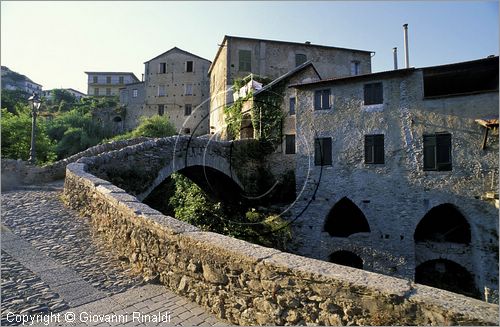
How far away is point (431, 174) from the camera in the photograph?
1289 centimetres

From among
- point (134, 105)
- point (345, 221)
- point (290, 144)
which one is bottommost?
point (345, 221)

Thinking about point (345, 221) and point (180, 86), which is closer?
point (345, 221)

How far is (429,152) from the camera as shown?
42.9 feet

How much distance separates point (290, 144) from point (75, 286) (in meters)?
14.6

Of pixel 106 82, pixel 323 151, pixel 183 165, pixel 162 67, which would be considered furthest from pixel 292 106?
pixel 106 82

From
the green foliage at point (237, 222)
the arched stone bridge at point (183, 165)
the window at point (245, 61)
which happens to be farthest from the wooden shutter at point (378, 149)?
the window at point (245, 61)

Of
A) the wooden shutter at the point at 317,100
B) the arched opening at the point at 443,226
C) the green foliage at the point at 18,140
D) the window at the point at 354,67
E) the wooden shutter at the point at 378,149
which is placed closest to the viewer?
the arched opening at the point at 443,226

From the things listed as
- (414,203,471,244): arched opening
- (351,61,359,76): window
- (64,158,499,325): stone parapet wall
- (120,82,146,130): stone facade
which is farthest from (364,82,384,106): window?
(120,82,146,130): stone facade

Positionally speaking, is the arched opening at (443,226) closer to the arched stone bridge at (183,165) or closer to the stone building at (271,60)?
the arched stone bridge at (183,165)

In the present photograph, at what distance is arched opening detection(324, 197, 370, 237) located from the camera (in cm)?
1570

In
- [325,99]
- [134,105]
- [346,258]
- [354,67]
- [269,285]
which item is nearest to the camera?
[269,285]

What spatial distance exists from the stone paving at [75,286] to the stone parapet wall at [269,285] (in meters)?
0.28

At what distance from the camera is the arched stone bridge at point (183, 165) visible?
32.2 feet

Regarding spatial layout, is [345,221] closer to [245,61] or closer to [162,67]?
[245,61]
